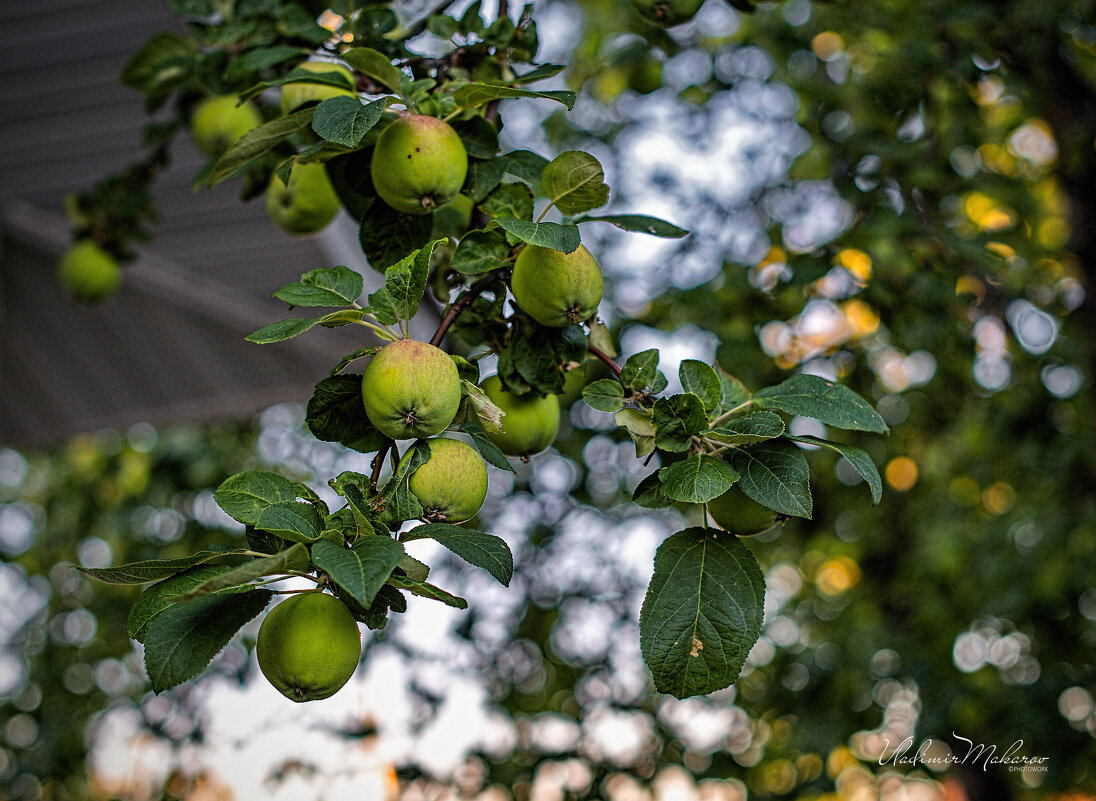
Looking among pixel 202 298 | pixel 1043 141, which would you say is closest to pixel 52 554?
pixel 202 298

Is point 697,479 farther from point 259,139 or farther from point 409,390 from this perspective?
point 259,139

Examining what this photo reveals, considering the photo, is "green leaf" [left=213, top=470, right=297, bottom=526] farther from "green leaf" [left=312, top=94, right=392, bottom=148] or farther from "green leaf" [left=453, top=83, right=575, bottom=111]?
"green leaf" [left=453, top=83, right=575, bottom=111]

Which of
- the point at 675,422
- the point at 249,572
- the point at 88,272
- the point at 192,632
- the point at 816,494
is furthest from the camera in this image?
the point at 816,494

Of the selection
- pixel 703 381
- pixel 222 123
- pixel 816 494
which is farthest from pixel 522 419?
pixel 816 494

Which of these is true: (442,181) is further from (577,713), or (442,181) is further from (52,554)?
(52,554)

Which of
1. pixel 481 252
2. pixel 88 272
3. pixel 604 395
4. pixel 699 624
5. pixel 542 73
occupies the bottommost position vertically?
pixel 88 272

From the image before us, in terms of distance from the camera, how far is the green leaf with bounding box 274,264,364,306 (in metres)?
0.91

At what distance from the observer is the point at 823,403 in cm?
92

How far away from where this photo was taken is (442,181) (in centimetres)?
96

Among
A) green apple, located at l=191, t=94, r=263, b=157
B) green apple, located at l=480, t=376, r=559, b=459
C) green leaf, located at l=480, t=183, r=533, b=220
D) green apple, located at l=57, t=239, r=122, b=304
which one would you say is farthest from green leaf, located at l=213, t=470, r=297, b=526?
green apple, located at l=57, t=239, r=122, b=304

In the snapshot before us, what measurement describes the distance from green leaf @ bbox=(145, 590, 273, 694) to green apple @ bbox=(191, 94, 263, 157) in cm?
95

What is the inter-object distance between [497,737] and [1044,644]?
210 cm

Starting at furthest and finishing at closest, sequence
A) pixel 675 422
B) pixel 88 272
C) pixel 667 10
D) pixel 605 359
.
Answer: pixel 88 272
pixel 667 10
pixel 605 359
pixel 675 422

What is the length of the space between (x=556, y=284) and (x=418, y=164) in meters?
0.20
